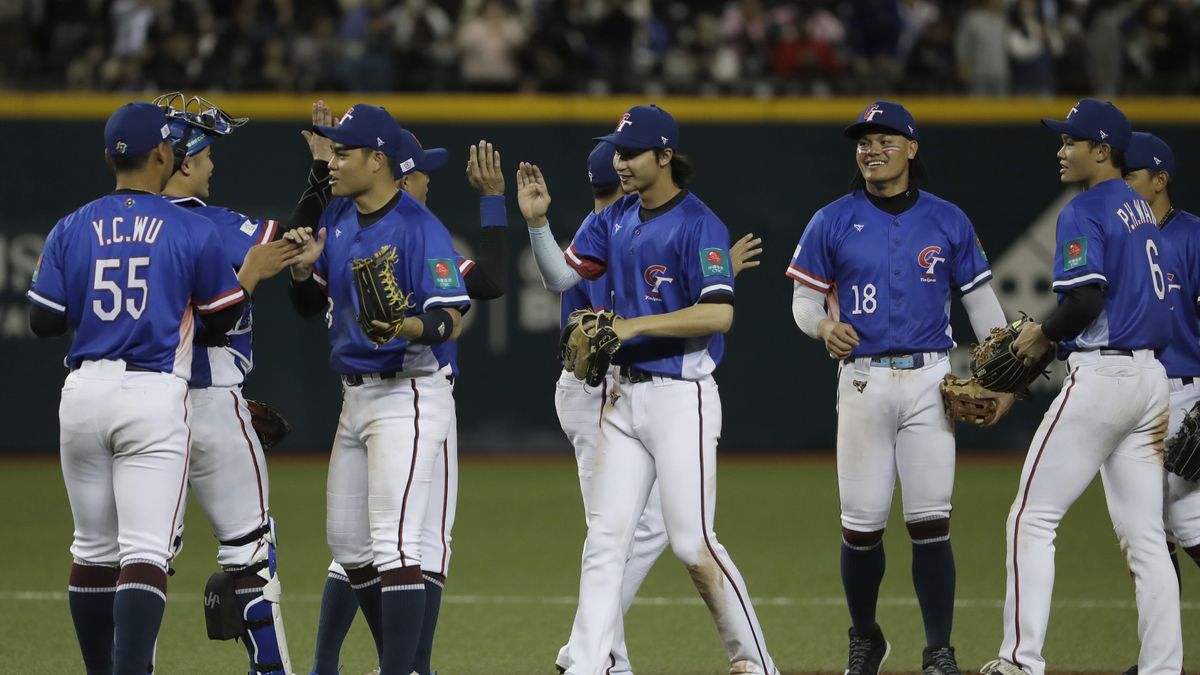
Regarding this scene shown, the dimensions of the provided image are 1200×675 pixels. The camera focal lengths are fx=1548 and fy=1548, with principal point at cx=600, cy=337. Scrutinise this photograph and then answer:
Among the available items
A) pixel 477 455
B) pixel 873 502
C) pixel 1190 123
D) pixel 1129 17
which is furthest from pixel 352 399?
pixel 1129 17

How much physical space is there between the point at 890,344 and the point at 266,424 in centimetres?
258

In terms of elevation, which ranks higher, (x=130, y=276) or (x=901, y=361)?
(x=130, y=276)

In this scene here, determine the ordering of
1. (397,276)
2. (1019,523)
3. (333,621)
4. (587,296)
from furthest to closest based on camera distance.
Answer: (587,296) → (333,621) → (1019,523) → (397,276)

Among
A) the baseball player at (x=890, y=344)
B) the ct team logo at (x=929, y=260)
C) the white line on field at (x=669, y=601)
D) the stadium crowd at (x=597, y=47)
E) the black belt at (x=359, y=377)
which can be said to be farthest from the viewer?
the stadium crowd at (x=597, y=47)

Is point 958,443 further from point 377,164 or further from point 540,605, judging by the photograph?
point 377,164

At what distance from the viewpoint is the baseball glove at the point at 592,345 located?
5.64m

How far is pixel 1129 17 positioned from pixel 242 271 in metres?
11.8

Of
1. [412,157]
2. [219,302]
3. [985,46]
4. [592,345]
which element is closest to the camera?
[219,302]

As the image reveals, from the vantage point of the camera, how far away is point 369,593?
6.08 m

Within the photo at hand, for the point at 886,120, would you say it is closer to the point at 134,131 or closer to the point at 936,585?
the point at 936,585

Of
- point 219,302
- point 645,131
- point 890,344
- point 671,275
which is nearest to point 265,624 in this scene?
point 219,302

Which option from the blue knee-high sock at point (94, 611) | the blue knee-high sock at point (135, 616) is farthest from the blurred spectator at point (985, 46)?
the blue knee-high sock at point (135, 616)

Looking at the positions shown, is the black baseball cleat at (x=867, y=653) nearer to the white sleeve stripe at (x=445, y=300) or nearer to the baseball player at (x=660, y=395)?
the baseball player at (x=660, y=395)

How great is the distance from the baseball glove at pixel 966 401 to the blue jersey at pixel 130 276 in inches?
113
